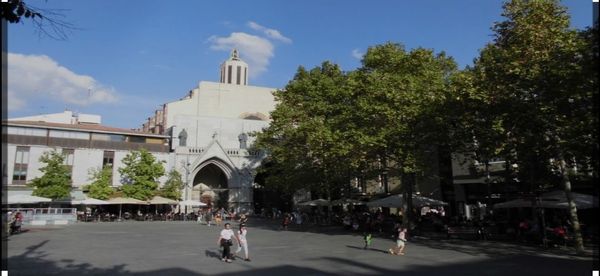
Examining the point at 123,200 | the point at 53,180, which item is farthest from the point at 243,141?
the point at 53,180

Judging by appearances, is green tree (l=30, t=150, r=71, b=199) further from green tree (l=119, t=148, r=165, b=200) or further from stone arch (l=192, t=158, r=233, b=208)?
stone arch (l=192, t=158, r=233, b=208)

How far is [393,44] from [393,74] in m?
3.48

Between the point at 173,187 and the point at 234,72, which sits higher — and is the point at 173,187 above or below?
below

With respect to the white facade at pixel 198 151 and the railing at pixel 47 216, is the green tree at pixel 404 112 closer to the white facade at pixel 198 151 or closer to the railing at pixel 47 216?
the railing at pixel 47 216

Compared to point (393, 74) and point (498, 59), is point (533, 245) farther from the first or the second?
point (393, 74)

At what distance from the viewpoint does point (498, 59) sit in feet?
69.0

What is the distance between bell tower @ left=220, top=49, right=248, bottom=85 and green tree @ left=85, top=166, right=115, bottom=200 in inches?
1583

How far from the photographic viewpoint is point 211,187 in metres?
67.9

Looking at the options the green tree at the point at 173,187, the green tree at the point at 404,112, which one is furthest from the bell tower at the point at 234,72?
the green tree at the point at 404,112

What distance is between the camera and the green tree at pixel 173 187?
55.7 metres

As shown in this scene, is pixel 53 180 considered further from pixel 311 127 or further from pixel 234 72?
pixel 234 72

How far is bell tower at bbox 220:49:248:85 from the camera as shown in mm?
90062

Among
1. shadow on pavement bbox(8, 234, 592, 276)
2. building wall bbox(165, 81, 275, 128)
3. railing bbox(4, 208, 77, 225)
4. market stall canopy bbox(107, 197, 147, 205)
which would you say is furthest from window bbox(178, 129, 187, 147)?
shadow on pavement bbox(8, 234, 592, 276)

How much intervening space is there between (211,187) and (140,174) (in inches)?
610
